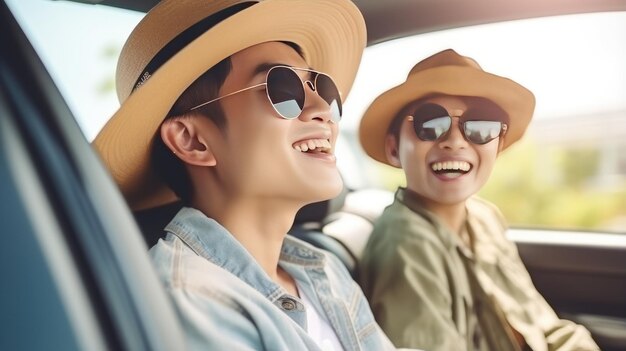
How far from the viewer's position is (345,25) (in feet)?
4.31

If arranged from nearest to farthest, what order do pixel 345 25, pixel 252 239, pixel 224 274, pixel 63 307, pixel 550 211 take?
pixel 63 307 < pixel 224 274 < pixel 252 239 < pixel 345 25 < pixel 550 211

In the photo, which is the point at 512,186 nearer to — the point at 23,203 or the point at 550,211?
the point at 550,211

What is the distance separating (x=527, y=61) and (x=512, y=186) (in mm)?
302

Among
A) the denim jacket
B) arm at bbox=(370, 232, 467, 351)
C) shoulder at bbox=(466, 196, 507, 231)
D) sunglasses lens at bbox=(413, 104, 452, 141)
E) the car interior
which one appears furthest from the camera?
shoulder at bbox=(466, 196, 507, 231)

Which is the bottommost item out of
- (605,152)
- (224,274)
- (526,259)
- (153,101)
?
(526,259)

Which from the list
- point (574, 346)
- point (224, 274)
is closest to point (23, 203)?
point (224, 274)

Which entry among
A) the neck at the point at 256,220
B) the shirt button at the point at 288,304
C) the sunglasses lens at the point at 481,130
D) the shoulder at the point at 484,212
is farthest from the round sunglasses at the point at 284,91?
the shoulder at the point at 484,212

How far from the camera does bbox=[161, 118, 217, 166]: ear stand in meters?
1.07

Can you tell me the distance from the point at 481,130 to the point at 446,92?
4.6 inches

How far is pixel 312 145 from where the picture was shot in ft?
3.71

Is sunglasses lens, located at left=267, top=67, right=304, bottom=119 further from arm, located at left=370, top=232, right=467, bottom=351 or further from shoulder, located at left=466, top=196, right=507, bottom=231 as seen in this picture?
shoulder, located at left=466, top=196, right=507, bottom=231

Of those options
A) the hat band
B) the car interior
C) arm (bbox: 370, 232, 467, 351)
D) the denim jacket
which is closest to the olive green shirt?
arm (bbox: 370, 232, 467, 351)

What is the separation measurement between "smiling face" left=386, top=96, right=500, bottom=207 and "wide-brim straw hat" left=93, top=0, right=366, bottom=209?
1.55ft

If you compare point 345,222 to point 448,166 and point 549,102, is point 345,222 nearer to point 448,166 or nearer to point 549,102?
point 448,166
